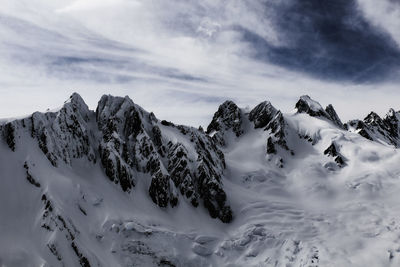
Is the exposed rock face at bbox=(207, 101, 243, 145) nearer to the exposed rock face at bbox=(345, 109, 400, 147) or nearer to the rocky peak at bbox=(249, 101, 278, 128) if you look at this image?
the rocky peak at bbox=(249, 101, 278, 128)

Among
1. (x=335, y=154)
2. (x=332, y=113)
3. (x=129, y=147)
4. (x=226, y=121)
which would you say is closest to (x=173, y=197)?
(x=129, y=147)

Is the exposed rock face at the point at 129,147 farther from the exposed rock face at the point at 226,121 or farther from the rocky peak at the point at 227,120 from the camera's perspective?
the rocky peak at the point at 227,120

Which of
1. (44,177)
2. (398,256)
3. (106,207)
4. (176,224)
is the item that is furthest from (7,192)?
(398,256)

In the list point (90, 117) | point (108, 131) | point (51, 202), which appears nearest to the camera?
point (51, 202)

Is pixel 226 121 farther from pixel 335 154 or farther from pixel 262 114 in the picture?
pixel 335 154

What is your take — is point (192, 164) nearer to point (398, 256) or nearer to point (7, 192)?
point (7, 192)

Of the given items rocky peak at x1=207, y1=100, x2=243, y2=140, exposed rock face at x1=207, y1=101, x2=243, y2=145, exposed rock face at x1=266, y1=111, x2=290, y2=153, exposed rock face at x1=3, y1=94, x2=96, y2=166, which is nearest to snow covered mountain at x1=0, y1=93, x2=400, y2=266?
exposed rock face at x1=3, y1=94, x2=96, y2=166
